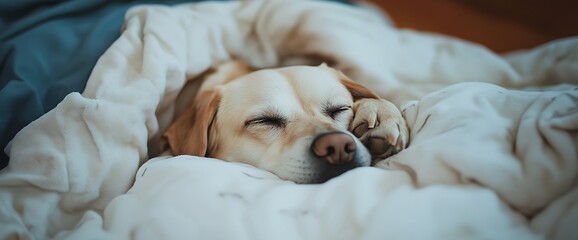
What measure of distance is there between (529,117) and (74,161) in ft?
3.27

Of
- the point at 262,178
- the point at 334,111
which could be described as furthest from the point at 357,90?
the point at 262,178

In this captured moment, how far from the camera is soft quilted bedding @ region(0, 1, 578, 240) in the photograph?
33.7 inches

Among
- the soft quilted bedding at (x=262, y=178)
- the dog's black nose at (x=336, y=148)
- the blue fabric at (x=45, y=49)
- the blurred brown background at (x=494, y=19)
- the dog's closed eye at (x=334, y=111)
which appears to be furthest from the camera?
the blurred brown background at (x=494, y=19)

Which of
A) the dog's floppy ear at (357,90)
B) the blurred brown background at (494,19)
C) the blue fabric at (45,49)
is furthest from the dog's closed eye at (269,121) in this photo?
the blurred brown background at (494,19)

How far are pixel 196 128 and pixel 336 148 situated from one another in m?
0.44

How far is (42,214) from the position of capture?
3.30 feet

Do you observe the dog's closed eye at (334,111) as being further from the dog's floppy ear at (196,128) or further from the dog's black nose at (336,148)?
the dog's floppy ear at (196,128)

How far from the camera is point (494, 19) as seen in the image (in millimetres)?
2611

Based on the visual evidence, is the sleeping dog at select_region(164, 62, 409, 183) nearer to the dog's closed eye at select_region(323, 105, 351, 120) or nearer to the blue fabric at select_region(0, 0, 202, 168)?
the dog's closed eye at select_region(323, 105, 351, 120)

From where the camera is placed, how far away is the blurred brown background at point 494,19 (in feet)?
7.93

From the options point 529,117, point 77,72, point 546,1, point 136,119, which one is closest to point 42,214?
point 136,119

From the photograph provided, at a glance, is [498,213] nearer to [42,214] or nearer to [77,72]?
[42,214]

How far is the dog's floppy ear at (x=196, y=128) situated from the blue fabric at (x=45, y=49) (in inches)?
11.2

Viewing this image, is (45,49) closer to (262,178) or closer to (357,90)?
(262,178)
